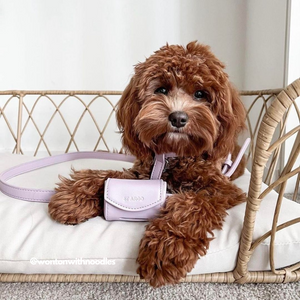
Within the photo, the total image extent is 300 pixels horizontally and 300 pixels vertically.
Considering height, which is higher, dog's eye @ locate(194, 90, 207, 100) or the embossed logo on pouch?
dog's eye @ locate(194, 90, 207, 100)

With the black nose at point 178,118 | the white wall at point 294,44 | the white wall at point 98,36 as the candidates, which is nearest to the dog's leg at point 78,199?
the black nose at point 178,118

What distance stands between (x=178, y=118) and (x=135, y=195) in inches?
10.0

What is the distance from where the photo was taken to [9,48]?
8.11 ft

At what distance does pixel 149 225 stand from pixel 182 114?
323 mm

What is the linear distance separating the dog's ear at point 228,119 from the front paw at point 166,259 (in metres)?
0.33

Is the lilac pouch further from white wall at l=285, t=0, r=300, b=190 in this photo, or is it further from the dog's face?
white wall at l=285, t=0, r=300, b=190

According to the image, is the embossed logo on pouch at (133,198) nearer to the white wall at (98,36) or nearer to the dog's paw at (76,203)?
the dog's paw at (76,203)

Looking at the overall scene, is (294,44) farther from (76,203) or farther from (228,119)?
(76,203)

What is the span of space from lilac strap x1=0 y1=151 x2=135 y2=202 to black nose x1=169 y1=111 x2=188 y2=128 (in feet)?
1.67

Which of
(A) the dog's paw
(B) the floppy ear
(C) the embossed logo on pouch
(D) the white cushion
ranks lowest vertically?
(D) the white cushion

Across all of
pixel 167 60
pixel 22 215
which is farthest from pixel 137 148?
pixel 22 215

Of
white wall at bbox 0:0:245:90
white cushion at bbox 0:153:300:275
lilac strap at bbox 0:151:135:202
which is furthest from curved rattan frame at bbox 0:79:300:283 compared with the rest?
white wall at bbox 0:0:245:90

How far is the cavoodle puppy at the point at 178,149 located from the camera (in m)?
0.83

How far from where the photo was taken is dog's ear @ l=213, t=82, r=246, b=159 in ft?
3.22
